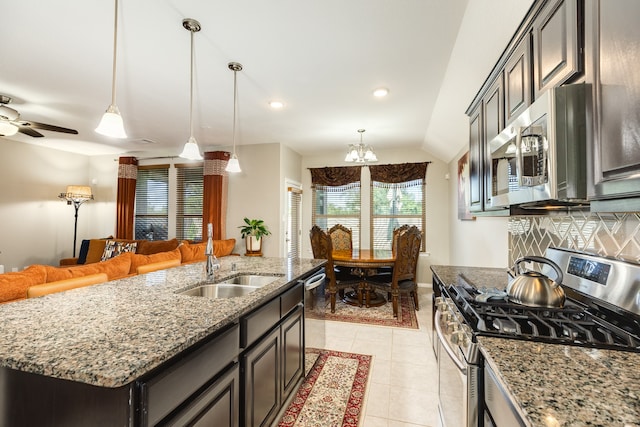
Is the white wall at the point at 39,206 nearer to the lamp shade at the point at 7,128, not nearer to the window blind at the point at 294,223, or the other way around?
the lamp shade at the point at 7,128

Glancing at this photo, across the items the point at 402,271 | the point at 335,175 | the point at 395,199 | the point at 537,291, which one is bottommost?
the point at 402,271

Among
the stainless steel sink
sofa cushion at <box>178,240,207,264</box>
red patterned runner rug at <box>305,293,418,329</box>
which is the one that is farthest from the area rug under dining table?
sofa cushion at <box>178,240,207,264</box>

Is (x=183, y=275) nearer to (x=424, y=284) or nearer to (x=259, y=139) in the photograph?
(x=259, y=139)

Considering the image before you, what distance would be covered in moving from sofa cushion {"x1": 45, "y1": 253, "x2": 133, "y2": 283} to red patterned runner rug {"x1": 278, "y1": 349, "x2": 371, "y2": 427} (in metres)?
1.74

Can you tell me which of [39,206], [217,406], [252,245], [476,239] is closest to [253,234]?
[252,245]

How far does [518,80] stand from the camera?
4.61 ft

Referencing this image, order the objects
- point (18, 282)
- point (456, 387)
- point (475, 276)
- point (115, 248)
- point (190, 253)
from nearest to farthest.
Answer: point (456, 387)
point (18, 282)
point (475, 276)
point (190, 253)
point (115, 248)

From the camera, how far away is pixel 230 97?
3.07 meters

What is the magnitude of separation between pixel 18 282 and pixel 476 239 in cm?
406

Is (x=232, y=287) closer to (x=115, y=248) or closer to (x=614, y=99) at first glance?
(x=614, y=99)

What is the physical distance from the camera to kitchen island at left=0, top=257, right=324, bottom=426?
81 cm

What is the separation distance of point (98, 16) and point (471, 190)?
290cm

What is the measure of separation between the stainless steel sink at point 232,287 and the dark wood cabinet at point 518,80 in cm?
172

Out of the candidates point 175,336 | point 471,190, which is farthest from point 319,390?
point 471,190
